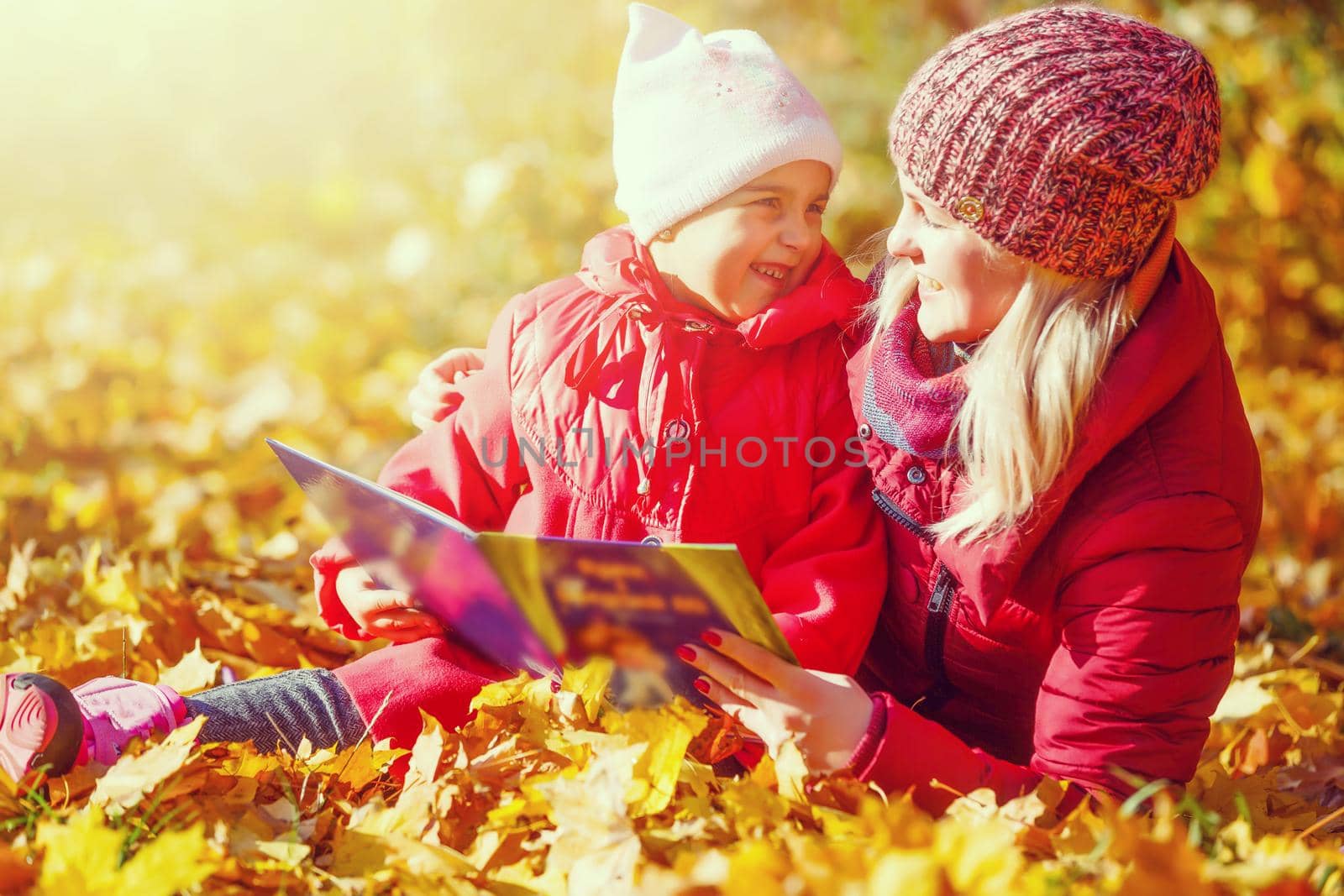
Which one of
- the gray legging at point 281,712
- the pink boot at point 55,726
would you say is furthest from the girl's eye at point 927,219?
the pink boot at point 55,726

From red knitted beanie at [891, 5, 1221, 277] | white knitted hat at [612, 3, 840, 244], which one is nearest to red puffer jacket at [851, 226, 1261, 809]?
red knitted beanie at [891, 5, 1221, 277]

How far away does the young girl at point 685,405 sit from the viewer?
198 cm

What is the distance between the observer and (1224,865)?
146cm

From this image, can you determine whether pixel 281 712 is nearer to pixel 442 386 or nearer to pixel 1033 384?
pixel 442 386

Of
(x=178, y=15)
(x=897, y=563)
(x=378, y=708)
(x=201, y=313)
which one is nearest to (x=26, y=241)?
(x=201, y=313)

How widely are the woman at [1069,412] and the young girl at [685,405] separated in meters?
0.20

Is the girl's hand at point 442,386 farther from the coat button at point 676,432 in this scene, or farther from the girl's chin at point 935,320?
the girl's chin at point 935,320

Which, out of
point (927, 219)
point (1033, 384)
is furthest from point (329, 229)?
point (1033, 384)

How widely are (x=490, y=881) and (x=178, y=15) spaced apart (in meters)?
7.32

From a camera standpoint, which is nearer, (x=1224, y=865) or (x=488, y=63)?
(x=1224, y=865)

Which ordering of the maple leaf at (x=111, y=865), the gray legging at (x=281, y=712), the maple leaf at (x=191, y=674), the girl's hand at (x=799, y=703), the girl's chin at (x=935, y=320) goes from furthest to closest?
the maple leaf at (x=191, y=674), the gray legging at (x=281, y=712), the girl's chin at (x=935, y=320), the girl's hand at (x=799, y=703), the maple leaf at (x=111, y=865)

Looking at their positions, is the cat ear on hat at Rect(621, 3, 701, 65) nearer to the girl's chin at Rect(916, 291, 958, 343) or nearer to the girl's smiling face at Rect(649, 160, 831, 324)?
the girl's smiling face at Rect(649, 160, 831, 324)

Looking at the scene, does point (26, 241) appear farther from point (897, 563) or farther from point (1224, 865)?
point (1224, 865)

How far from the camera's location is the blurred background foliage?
361cm
